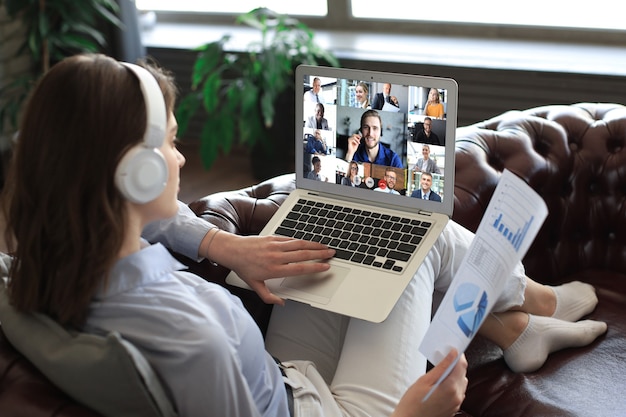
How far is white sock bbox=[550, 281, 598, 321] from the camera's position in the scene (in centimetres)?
175

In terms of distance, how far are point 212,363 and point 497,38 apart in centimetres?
284

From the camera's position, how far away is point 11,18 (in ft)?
11.2

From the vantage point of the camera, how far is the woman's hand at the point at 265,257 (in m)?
1.43

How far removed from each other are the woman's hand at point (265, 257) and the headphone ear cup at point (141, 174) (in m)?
0.40

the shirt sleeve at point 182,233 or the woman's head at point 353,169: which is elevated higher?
the woman's head at point 353,169

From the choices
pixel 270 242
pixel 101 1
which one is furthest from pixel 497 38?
pixel 270 242

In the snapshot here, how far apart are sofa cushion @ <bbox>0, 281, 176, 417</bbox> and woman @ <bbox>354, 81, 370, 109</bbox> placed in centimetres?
74

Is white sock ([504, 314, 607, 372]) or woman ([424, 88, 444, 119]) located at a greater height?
woman ([424, 88, 444, 119])

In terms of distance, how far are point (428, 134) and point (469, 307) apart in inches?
21.9

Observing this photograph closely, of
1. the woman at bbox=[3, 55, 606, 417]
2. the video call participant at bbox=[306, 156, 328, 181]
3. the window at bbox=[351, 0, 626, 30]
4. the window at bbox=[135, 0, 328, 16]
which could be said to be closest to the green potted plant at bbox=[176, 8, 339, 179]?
the window at bbox=[135, 0, 328, 16]

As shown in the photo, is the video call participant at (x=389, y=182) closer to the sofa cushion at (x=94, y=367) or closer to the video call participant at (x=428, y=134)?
the video call participant at (x=428, y=134)

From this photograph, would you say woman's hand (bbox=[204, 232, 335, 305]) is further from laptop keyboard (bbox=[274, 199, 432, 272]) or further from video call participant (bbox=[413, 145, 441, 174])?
video call participant (bbox=[413, 145, 441, 174])

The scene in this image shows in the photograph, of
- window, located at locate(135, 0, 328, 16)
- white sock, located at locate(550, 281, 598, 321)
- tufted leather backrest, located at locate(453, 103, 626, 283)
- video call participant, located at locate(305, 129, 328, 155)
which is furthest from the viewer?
window, located at locate(135, 0, 328, 16)

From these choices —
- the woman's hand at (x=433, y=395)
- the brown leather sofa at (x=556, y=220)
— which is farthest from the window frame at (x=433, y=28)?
the woman's hand at (x=433, y=395)
